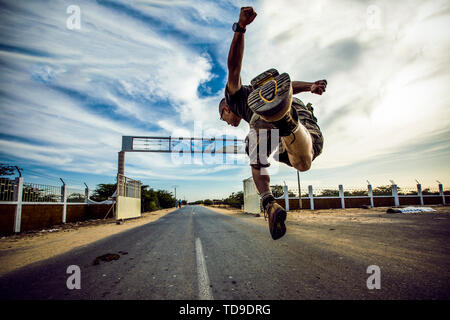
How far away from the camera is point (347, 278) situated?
2453 mm

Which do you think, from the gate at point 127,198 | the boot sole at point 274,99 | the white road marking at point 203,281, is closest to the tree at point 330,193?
the gate at point 127,198

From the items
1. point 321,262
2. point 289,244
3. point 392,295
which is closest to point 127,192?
point 289,244

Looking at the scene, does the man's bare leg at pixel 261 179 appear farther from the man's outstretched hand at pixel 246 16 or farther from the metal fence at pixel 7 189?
the metal fence at pixel 7 189

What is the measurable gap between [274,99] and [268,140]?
0.54 metres

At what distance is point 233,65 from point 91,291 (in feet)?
9.55

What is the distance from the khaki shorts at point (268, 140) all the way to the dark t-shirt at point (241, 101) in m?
0.14

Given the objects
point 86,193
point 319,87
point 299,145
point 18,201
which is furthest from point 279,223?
point 86,193

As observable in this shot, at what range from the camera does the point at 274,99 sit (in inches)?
66.5

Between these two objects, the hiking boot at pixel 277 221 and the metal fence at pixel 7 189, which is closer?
the hiking boot at pixel 277 221

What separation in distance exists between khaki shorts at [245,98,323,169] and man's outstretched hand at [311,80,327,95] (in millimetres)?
284

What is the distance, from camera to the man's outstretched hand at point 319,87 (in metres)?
2.21

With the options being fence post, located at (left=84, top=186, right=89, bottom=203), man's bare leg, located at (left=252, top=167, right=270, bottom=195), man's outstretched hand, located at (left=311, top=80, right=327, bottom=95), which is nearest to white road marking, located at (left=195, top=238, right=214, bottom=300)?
man's bare leg, located at (left=252, top=167, right=270, bottom=195)

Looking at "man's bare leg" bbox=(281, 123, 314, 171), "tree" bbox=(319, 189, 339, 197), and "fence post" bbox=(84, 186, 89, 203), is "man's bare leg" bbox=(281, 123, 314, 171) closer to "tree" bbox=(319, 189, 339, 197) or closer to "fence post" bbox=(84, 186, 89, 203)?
"fence post" bbox=(84, 186, 89, 203)
